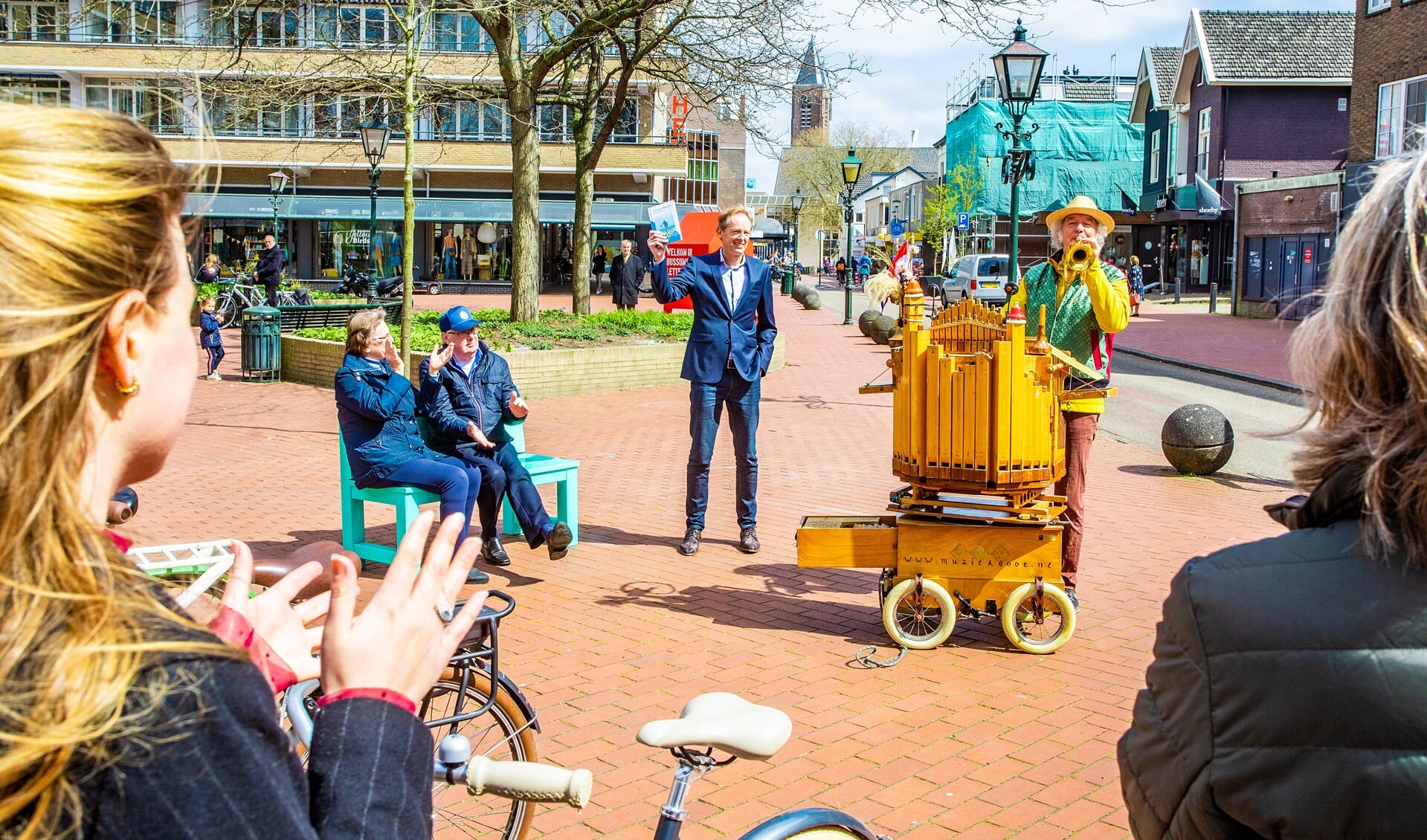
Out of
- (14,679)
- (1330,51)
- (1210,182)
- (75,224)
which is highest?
(1330,51)

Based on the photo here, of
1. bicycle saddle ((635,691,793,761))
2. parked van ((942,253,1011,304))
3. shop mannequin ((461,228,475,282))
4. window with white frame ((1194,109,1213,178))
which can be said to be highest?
window with white frame ((1194,109,1213,178))

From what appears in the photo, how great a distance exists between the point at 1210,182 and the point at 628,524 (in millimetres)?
42394

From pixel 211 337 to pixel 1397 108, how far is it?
999 inches

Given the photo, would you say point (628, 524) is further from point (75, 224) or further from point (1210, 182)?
point (1210, 182)

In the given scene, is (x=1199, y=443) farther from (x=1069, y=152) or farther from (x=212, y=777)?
(x=1069, y=152)

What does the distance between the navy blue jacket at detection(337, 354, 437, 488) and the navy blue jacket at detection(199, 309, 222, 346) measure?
36.9ft

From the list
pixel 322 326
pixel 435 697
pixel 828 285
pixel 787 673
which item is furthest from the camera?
pixel 828 285

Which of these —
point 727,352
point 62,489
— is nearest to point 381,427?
point 727,352

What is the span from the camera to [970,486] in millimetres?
5281

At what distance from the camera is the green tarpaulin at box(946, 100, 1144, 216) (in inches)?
2404

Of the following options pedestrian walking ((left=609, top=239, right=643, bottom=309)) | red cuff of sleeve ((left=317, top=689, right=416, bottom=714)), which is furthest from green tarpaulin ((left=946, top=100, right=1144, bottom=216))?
red cuff of sleeve ((left=317, top=689, right=416, bottom=714))

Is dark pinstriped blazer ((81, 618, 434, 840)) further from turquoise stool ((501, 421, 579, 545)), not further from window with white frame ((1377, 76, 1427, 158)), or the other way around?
window with white frame ((1377, 76, 1427, 158))

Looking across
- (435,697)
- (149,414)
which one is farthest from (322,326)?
(149,414)

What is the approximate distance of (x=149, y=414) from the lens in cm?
122
